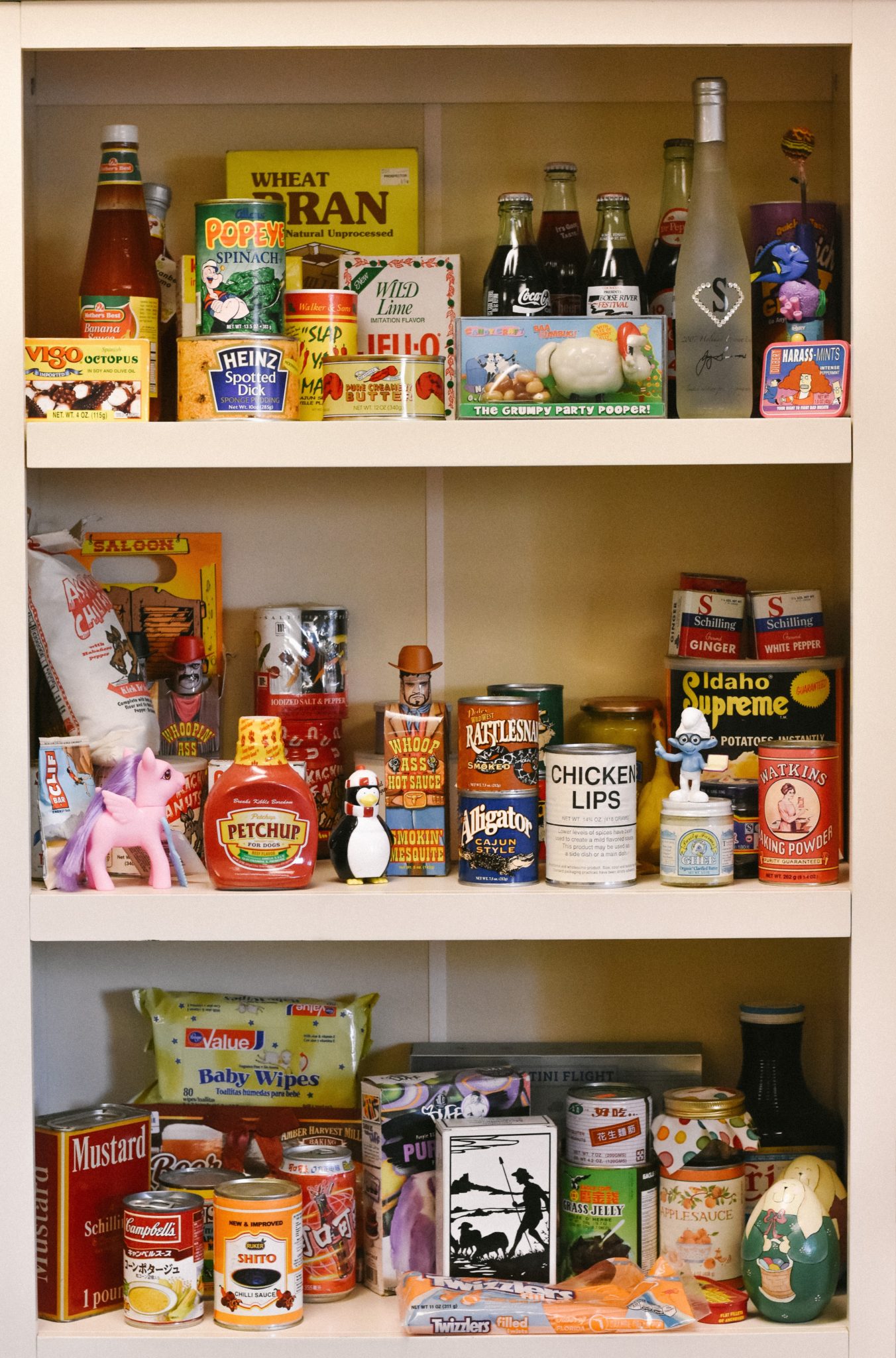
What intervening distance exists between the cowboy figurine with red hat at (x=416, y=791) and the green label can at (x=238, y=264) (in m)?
0.44

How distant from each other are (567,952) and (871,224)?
892mm

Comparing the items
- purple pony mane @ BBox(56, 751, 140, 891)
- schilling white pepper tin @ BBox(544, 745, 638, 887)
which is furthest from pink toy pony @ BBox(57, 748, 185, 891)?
schilling white pepper tin @ BBox(544, 745, 638, 887)

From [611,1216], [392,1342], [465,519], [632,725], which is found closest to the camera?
[392,1342]

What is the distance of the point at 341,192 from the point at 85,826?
2.59ft

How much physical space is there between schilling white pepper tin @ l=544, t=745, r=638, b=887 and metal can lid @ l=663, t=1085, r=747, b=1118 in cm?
26

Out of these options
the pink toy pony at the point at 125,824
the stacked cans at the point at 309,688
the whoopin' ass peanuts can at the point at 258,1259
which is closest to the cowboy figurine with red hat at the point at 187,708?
the stacked cans at the point at 309,688

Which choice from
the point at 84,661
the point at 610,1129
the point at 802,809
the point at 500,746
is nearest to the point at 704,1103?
the point at 610,1129

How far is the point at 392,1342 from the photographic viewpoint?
4.87 feet

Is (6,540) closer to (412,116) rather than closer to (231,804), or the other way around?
(231,804)

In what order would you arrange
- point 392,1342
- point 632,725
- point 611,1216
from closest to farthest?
1. point 392,1342
2. point 611,1216
3. point 632,725

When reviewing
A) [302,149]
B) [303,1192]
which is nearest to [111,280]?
[302,149]

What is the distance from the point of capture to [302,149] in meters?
1.77

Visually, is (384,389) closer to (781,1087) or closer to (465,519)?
(465,519)

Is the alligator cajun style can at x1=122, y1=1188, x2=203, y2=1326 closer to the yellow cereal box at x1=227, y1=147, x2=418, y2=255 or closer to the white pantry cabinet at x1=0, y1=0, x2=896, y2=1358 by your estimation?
the white pantry cabinet at x1=0, y1=0, x2=896, y2=1358
